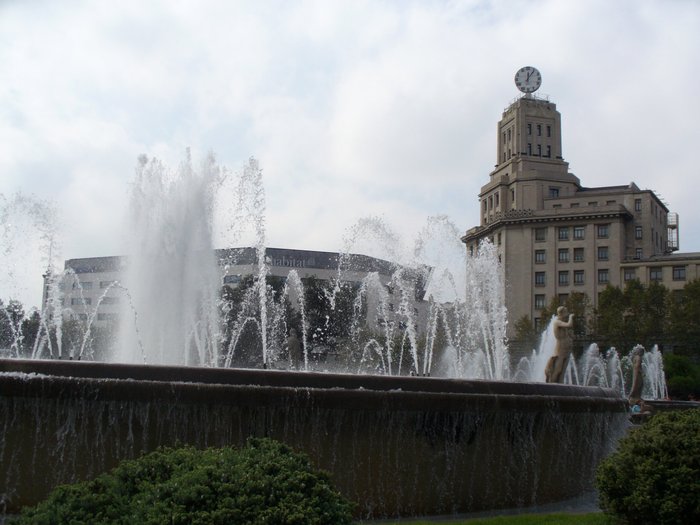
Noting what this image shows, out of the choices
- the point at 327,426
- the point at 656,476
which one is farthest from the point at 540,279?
the point at 327,426

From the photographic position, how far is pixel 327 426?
866cm

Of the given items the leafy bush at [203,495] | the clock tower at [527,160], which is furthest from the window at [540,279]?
the leafy bush at [203,495]

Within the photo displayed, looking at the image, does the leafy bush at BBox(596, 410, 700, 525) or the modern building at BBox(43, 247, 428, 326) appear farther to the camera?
the modern building at BBox(43, 247, 428, 326)

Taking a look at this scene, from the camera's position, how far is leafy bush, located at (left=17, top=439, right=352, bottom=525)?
470 cm

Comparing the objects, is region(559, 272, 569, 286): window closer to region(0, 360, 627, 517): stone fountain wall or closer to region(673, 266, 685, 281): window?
region(673, 266, 685, 281): window

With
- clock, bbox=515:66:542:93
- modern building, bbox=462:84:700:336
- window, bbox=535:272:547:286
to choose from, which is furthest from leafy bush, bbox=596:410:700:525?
clock, bbox=515:66:542:93

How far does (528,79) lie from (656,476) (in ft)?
289

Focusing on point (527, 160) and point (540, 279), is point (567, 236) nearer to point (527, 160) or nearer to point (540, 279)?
point (540, 279)

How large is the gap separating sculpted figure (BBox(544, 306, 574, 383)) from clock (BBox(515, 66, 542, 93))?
78.3 meters

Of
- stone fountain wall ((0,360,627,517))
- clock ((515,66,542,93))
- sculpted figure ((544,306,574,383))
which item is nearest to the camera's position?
stone fountain wall ((0,360,627,517))

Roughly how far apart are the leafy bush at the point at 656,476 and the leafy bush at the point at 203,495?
433 cm

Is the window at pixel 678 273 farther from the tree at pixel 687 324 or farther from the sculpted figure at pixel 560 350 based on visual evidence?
the sculpted figure at pixel 560 350

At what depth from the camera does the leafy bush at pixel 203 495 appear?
4.70 m

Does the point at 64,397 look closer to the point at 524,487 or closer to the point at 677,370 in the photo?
the point at 524,487
